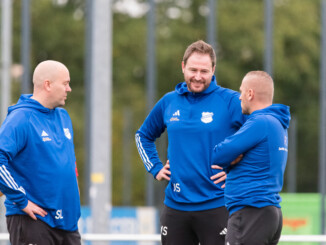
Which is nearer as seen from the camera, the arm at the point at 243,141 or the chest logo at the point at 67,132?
the arm at the point at 243,141

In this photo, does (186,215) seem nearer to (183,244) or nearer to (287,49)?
(183,244)

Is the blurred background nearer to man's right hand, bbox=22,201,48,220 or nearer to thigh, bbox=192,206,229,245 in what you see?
thigh, bbox=192,206,229,245

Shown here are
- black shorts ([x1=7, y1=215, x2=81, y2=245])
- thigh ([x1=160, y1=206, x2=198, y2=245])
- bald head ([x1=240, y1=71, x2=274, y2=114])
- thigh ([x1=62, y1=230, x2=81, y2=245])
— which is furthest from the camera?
thigh ([x1=160, y1=206, x2=198, y2=245])

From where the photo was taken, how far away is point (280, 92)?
89.2 ft

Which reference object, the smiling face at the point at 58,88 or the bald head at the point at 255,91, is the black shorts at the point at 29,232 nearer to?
the smiling face at the point at 58,88

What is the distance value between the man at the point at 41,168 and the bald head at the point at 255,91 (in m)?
1.17

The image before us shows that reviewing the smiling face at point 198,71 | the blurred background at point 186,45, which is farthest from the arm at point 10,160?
the blurred background at point 186,45

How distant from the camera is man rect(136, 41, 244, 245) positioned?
5062mm

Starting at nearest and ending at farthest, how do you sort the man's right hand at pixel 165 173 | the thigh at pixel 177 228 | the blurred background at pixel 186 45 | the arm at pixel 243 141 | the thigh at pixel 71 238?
the arm at pixel 243 141
the thigh at pixel 71 238
the thigh at pixel 177 228
the man's right hand at pixel 165 173
the blurred background at pixel 186 45

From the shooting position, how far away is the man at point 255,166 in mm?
4629

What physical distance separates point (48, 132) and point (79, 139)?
1806cm

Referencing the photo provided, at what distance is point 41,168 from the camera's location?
16.0ft

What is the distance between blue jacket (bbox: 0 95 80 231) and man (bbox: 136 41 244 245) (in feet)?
2.25

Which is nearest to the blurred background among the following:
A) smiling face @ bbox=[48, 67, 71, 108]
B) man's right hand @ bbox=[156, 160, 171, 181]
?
man's right hand @ bbox=[156, 160, 171, 181]
